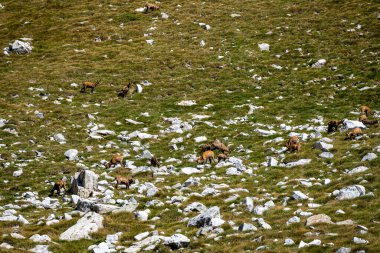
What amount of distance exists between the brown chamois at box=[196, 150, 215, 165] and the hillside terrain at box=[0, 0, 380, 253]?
347 millimetres

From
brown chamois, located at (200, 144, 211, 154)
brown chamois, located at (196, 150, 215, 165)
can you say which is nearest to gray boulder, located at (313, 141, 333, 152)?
brown chamois, located at (196, 150, 215, 165)

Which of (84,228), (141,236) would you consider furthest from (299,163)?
(84,228)

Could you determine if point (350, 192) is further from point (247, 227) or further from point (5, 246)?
point (5, 246)

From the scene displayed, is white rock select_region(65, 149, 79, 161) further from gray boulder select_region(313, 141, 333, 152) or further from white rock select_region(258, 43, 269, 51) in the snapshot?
white rock select_region(258, 43, 269, 51)

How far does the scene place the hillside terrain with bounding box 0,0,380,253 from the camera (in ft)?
49.3

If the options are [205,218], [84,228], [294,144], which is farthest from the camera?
[294,144]

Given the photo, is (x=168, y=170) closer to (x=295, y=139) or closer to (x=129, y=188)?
(x=129, y=188)

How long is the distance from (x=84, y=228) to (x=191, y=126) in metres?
15.0

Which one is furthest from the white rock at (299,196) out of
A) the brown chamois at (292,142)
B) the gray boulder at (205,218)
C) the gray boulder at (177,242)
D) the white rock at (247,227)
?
the brown chamois at (292,142)

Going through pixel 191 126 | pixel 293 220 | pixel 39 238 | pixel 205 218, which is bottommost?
pixel 191 126

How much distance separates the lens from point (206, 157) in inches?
918

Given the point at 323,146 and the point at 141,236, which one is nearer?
the point at 141,236

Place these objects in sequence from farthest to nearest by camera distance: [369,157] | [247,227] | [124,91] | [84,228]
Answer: [124,91]
[369,157]
[84,228]
[247,227]

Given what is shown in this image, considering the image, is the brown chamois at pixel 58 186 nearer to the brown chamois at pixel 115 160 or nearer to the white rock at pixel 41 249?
the brown chamois at pixel 115 160
